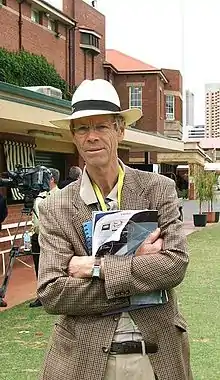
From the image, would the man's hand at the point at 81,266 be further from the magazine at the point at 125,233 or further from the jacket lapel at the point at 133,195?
the jacket lapel at the point at 133,195

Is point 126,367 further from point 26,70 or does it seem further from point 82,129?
point 26,70

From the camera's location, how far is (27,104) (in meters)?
11.4

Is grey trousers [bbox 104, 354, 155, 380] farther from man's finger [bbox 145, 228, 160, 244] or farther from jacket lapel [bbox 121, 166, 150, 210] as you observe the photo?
jacket lapel [bbox 121, 166, 150, 210]

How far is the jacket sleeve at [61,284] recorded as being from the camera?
234 centimetres

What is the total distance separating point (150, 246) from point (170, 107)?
4846 cm

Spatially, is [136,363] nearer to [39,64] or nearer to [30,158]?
[30,158]

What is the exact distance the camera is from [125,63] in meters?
44.7

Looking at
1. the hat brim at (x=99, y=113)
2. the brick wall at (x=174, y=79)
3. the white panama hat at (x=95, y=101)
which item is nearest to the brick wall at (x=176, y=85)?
the brick wall at (x=174, y=79)

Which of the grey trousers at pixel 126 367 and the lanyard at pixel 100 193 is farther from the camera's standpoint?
the lanyard at pixel 100 193

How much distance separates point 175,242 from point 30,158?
12326 millimetres

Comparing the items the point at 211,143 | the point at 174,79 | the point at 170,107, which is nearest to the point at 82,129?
the point at 170,107

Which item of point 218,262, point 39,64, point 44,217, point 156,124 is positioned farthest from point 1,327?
point 156,124

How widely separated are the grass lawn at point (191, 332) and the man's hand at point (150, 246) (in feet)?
12.0

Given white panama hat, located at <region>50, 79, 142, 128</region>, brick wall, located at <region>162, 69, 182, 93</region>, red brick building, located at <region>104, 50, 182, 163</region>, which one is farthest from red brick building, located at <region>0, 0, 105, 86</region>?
white panama hat, located at <region>50, 79, 142, 128</region>
